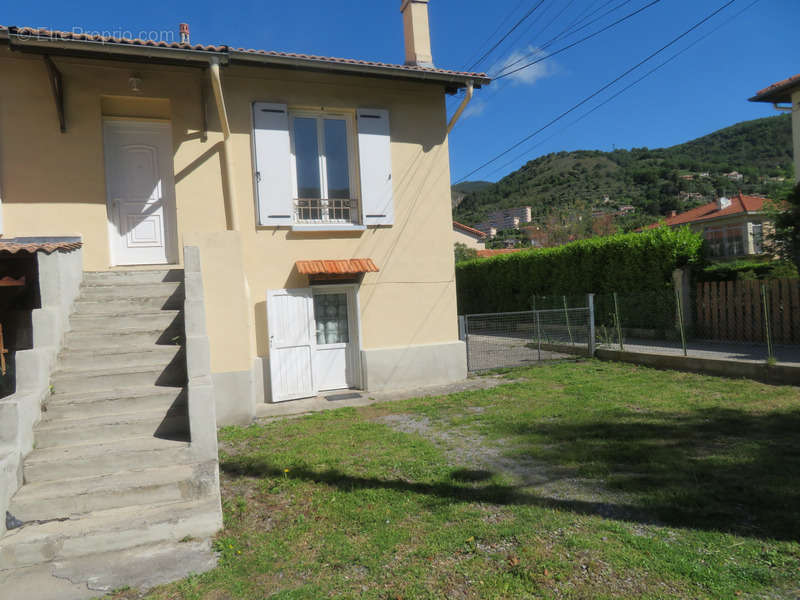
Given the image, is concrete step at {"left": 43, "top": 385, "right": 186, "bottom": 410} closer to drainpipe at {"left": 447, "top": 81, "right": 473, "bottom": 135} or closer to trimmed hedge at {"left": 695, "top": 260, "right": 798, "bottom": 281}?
drainpipe at {"left": 447, "top": 81, "right": 473, "bottom": 135}

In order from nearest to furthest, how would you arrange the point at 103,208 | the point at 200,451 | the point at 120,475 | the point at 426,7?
the point at 120,475 → the point at 200,451 → the point at 103,208 → the point at 426,7

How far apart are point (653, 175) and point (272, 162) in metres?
61.5

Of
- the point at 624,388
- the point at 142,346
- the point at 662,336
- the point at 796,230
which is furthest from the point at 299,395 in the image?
the point at 796,230

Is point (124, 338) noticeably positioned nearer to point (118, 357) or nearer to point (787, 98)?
point (118, 357)

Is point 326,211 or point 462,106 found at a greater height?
point 462,106

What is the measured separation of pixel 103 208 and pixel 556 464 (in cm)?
704

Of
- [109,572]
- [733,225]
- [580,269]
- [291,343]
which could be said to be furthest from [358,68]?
[733,225]

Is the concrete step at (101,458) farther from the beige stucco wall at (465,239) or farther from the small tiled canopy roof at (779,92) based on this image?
A: the beige stucco wall at (465,239)

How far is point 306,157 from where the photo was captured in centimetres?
845

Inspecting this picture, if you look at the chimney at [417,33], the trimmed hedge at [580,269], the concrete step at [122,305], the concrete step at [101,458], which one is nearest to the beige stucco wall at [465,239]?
the trimmed hedge at [580,269]

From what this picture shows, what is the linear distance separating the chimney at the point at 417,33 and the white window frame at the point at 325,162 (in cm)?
176

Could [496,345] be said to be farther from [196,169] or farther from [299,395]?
[196,169]

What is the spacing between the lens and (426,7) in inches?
368

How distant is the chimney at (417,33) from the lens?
906 cm
